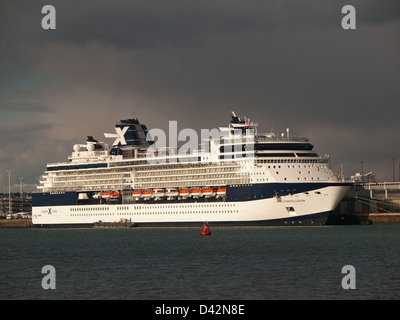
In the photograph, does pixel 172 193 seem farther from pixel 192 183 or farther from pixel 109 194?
pixel 109 194

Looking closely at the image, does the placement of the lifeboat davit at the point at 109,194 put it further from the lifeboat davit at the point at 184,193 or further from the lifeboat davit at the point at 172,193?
the lifeboat davit at the point at 184,193

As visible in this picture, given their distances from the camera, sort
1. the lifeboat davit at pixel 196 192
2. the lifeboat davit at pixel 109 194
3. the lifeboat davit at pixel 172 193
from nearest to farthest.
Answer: the lifeboat davit at pixel 196 192 → the lifeboat davit at pixel 172 193 → the lifeboat davit at pixel 109 194

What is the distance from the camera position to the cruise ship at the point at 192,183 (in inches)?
3344

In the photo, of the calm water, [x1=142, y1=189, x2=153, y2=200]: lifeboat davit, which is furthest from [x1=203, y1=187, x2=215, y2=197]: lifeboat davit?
the calm water

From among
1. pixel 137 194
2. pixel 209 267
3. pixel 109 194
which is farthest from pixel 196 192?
pixel 209 267

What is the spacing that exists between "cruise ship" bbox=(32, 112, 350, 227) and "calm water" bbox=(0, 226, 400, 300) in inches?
413

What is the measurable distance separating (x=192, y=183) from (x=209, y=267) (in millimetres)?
48792

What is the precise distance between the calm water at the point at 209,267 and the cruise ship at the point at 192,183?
413 inches

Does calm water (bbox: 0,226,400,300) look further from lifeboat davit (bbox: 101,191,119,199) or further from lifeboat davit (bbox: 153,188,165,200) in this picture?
lifeboat davit (bbox: 101,191,119,199)

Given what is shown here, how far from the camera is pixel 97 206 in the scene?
105000mm

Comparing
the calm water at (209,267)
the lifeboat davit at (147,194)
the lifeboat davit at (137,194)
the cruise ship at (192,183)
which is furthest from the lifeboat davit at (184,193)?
the calm water at (209,267)

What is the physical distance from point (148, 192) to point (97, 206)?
30.8 ft
